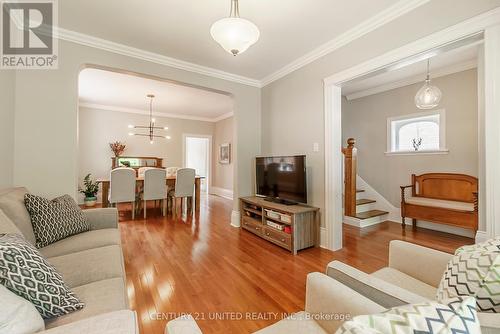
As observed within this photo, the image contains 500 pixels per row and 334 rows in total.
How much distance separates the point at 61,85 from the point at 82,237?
71.8 inches

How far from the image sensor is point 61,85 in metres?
2.48

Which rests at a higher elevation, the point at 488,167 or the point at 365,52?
the point at 365,52

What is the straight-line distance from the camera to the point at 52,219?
1795mm

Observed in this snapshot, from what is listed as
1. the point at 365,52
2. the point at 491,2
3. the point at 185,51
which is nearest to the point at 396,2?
the point at 365,52

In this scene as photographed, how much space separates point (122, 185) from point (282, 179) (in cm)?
313

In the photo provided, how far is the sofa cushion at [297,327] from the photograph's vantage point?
891 mm

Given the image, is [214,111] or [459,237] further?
[214,111]

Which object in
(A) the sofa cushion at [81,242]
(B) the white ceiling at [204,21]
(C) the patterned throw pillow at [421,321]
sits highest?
(B) the white ceiling at [204,21]

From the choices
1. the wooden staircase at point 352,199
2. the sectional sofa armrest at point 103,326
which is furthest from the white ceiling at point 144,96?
the sectional sofa armrest at point 103,326

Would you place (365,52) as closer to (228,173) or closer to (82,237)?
(82,237)

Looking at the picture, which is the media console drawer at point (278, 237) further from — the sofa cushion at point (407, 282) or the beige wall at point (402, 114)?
the beige wall at point (402, 114)

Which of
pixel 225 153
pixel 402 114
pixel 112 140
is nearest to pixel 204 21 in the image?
pixel 402 114

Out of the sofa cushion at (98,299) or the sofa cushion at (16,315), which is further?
the sofa cushion at (98,299)

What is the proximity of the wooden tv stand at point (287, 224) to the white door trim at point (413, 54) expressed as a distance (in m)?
0.20
